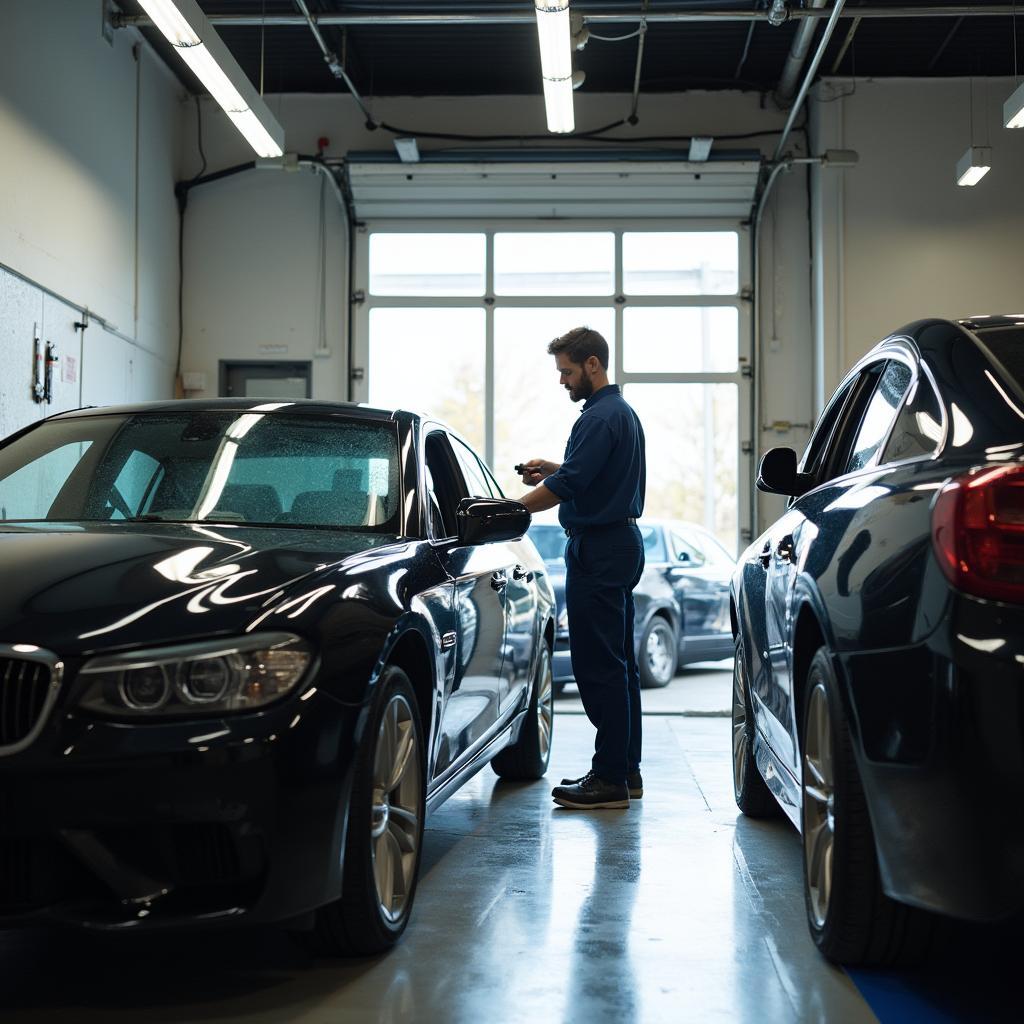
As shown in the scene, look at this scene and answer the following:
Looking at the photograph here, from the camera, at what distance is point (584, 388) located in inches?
208

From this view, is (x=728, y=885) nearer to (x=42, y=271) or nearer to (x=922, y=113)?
(x=42, y=271)

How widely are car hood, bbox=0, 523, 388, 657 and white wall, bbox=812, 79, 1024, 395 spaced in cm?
1079

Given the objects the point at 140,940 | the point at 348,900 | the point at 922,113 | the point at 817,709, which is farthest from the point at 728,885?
the point at 922,113

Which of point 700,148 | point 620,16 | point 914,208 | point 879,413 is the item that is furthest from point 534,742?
point 914,208

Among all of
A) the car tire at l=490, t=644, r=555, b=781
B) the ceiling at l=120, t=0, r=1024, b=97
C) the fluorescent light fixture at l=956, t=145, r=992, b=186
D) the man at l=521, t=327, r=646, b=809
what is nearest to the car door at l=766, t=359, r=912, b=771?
the man at l=521, t=327, r=646, b=809

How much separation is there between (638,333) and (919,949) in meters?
11.2

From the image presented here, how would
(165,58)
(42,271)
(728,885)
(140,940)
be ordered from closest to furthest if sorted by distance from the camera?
(140,940) → (728,885) → (42,271) → (165,58)

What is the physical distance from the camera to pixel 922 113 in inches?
515

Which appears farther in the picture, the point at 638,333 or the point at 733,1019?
the point at 638,333

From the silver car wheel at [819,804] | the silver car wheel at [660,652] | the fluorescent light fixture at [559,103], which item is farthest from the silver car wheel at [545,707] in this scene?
the fluorescent light fixture at [559,103]

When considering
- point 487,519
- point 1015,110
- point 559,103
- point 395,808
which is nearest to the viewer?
point 395,808

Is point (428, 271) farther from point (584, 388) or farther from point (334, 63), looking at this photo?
point (584, 388)

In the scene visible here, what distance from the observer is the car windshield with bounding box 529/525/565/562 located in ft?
33.1

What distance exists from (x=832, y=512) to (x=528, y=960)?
3.94ft
